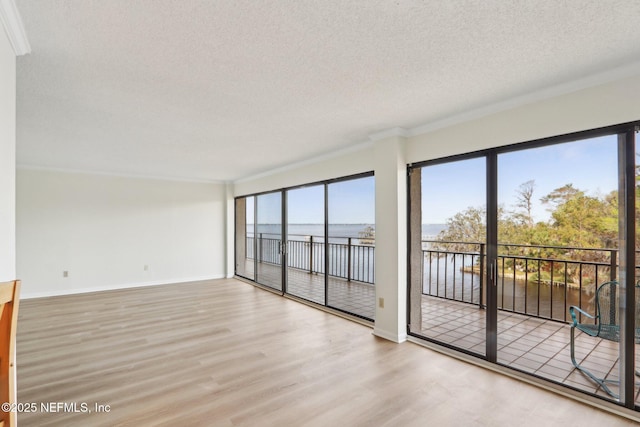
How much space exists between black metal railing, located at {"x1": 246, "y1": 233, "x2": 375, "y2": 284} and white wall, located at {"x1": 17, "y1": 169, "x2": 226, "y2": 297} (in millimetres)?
1197

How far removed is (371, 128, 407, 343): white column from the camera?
11.2 feet

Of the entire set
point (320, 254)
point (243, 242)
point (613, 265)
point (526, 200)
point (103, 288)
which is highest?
point (526, 200)

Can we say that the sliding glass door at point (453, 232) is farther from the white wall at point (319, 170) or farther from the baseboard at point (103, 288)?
the baseboard at point (103, 288)

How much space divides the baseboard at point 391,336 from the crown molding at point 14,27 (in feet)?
12.5

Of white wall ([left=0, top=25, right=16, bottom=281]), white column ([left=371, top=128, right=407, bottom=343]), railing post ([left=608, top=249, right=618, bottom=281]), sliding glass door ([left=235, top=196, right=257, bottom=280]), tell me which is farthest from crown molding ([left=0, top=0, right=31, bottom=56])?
sliding glass door ([left=235, top=196, right=257, bottom=280])

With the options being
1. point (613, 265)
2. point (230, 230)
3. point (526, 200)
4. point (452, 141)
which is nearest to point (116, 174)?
point (230, 230)

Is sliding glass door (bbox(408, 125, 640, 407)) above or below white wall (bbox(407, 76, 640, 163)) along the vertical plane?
below

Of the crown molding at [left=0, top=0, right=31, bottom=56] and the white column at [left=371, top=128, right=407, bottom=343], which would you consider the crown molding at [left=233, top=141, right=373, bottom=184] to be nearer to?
the white column at [left=371, top=128, right=407, bottom=343]

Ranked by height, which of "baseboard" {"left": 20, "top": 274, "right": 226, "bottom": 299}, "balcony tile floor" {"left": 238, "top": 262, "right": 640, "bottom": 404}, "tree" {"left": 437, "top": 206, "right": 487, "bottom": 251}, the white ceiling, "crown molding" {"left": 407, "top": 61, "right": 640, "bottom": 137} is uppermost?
the white ceiling

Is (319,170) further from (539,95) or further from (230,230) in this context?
(230,230)

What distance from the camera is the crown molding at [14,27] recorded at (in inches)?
55.7

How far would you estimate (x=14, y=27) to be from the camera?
1541 mm

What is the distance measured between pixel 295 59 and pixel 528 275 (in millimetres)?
3649

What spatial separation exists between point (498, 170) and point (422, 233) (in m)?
1.13
